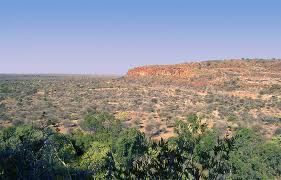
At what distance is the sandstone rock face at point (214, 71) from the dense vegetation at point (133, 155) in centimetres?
4634

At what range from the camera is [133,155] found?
69.2ft

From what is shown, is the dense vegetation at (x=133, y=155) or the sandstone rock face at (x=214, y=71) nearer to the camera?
the dense vegetation at (x=133, y=155)

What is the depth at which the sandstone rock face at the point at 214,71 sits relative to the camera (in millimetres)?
79312

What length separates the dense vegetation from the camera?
9.29 meters

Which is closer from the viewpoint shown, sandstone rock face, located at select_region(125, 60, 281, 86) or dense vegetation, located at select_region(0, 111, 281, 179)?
dense vegetation, located at select_region(0, 111, 281, 179)

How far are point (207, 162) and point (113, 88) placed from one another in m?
75.1

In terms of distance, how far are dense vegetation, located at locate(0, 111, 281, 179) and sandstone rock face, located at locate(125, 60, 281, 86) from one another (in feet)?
152

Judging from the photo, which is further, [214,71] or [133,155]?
[214,71]

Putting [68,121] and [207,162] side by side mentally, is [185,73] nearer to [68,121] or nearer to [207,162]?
[68,121]

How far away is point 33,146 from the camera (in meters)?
14.6

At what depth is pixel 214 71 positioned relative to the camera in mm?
84688

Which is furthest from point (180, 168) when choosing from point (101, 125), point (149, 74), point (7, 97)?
point (149, 74)

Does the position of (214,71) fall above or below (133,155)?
below

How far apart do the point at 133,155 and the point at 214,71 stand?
65590 millimetres
